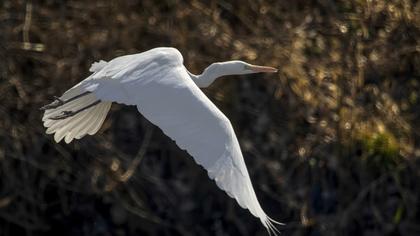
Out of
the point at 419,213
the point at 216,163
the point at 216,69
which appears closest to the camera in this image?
the point at 216,163

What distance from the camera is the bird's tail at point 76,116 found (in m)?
6.89

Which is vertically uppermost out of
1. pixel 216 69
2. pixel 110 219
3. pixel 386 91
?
pixel 216 69

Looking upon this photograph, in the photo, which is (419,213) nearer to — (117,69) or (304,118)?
(304,118)

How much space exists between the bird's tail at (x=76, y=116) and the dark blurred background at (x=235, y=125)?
5.96ft

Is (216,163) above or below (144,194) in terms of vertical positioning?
above

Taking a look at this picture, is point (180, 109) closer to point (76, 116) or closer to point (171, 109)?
point (171, 109)

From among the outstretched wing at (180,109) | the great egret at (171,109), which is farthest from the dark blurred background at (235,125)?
the outstretched wing at (180,109)

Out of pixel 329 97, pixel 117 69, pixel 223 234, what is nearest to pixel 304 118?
pixel 329 97

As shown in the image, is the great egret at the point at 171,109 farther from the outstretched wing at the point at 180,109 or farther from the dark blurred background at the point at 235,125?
the dark blurred background at the point at 235,125

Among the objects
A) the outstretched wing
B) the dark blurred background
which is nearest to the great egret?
the outstretched wing

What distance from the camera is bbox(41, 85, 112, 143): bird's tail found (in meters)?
6.89

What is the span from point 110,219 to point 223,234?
0.70 metres

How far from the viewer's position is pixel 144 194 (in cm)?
888

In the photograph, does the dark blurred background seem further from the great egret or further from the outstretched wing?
the outstretched wing
